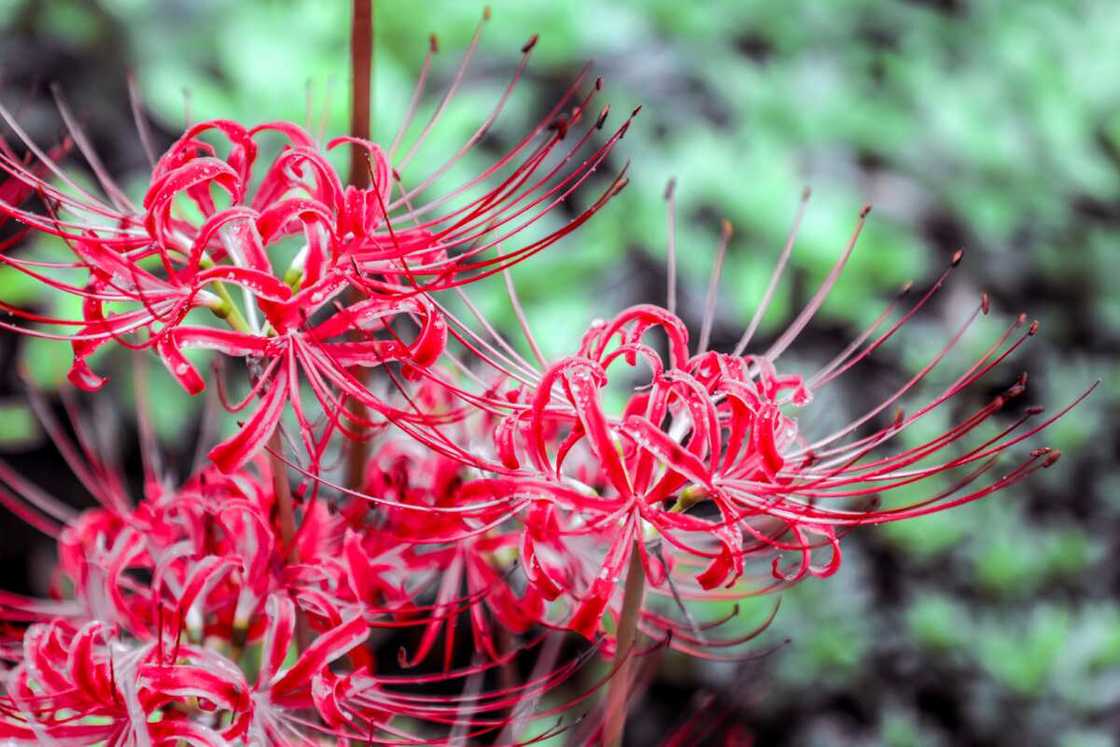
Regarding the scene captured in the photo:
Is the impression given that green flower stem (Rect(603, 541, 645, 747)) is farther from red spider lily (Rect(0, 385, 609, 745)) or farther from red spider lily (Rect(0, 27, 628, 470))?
red spider lily (Rect(0, 27, 628, 470))

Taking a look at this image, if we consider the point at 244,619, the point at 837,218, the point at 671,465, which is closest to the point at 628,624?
the point at 671,465

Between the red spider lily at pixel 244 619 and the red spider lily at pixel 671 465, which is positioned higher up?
the red spider lily at pixel 671 465

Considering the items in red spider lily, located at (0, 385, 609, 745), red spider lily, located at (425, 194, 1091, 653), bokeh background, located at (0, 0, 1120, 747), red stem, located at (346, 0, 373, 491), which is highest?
bokeh background, located at (0, 0, 1120, 747)

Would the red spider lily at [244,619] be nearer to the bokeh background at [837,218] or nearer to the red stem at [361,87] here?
the red stem at [361,87]

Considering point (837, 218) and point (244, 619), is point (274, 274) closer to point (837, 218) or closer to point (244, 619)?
point (244, 619)

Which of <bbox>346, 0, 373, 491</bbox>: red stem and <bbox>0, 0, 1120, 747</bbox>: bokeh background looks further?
<bbox>0, 0, 1120, 747</bbox>: bokeh background

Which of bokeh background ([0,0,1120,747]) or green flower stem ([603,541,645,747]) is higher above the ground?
bokeh background ([0,0,1120,747])

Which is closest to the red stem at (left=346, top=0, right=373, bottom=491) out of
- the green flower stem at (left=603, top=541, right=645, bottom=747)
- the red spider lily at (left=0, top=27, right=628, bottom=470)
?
the red spider lily at (left=0, top=27, right=628, bottom=470)

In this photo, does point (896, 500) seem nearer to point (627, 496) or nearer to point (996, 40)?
point (996, 40)

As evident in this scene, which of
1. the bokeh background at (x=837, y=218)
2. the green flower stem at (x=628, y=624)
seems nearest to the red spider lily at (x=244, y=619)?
the green flower stem at (x=628, y=624)

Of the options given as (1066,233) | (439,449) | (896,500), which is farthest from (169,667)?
(1066,233)
